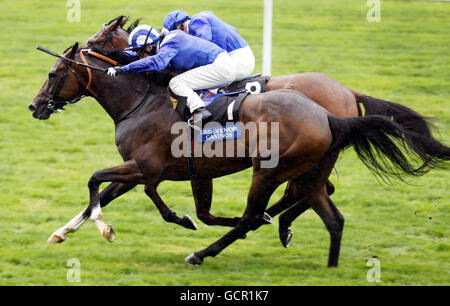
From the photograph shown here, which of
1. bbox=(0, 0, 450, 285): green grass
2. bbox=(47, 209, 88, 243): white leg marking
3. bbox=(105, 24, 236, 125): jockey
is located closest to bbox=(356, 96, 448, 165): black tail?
bbox=(0, 0, 450, 285): green grass

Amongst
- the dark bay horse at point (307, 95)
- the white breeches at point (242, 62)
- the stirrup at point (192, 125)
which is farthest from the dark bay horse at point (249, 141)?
the white breeches at point (242, 62)

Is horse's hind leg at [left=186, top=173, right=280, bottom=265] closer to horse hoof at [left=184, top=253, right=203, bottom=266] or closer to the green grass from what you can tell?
horse hoof at [left=184, top=253, right=203, bottom=266]

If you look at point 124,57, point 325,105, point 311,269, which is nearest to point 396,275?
point 311,269

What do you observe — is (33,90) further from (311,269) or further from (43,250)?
(311,269)

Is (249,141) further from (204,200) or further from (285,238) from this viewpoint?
(285,238)

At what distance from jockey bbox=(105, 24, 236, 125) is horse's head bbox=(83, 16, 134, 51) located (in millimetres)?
285

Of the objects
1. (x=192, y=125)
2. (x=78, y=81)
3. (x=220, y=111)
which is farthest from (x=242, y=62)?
(x=78, y=81)

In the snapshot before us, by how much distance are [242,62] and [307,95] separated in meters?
0.66

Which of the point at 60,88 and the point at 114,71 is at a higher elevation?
the point at 114,71

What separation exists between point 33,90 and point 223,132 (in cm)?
649

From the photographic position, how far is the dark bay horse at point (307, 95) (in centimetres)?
628

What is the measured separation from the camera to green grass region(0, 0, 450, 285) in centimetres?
584

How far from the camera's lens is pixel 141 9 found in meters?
14.8

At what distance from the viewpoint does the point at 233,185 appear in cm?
847
